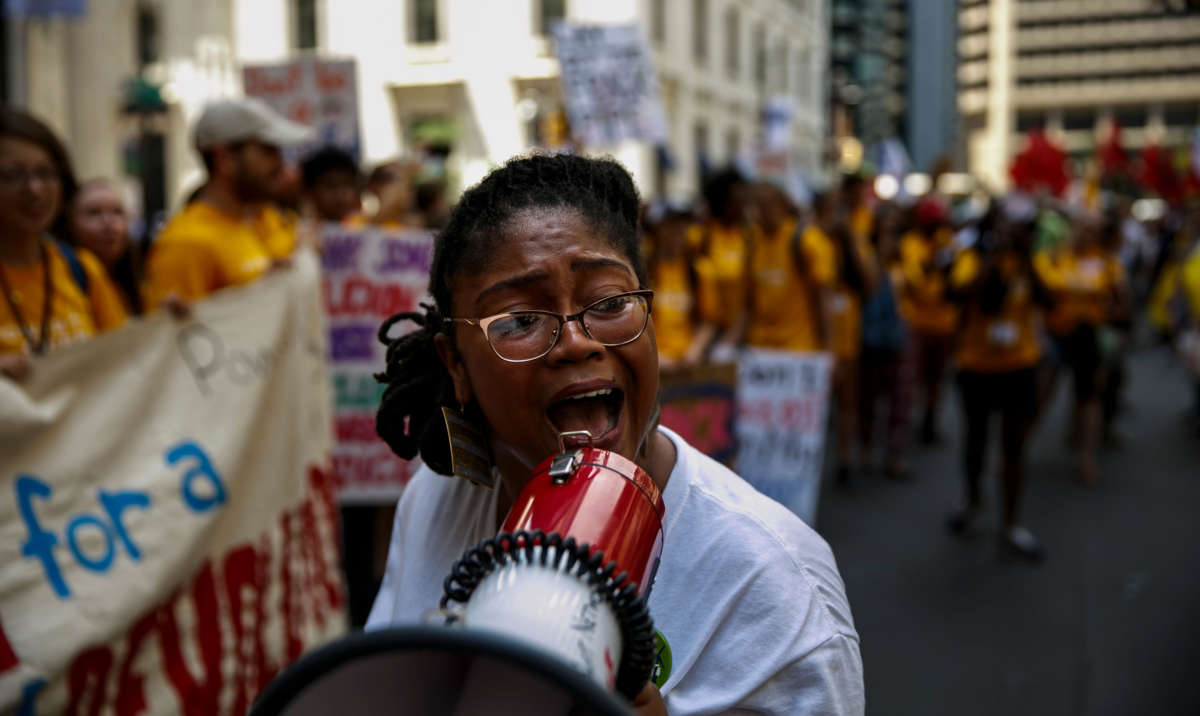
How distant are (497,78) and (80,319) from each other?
2386 centimetres

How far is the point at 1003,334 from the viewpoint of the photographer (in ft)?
20.0

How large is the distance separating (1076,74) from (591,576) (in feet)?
431

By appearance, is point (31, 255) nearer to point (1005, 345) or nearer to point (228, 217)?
point (228, 217)

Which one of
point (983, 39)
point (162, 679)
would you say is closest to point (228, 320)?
point (162, 679)

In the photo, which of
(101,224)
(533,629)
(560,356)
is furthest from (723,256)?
(533,629)

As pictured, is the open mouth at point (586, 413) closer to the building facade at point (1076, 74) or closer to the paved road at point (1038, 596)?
the paved road at point (1038, 596)

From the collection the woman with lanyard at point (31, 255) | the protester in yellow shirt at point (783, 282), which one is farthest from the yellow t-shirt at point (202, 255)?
the protester in yellow shirt at point (783, 282)

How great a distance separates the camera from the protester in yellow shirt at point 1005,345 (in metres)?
6.04

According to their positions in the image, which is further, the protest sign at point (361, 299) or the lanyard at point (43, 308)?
the protest sign at point (361, 299)

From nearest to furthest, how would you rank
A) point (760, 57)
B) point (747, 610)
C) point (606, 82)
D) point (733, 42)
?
point (747, 610) → point (606, 82) → point (760, 57) → point (733, 42)

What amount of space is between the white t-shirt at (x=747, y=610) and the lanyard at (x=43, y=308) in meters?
2.35

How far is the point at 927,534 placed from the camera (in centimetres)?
643

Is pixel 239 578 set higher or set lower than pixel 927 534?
higher

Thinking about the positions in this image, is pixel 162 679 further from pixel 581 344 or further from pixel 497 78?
pixel 497 78
